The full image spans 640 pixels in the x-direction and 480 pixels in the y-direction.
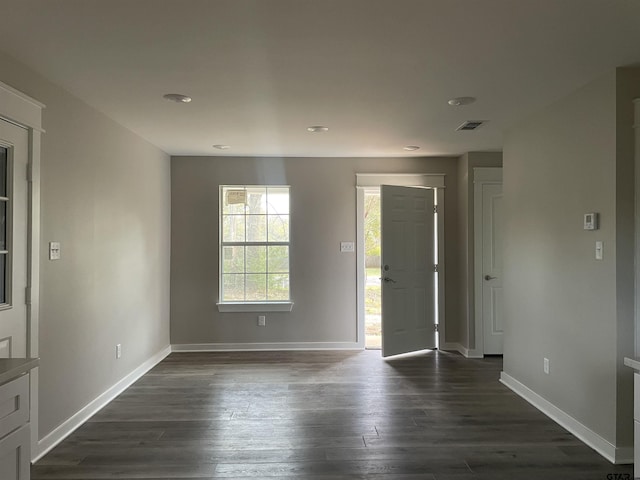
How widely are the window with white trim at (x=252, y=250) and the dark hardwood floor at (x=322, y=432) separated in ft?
3.80

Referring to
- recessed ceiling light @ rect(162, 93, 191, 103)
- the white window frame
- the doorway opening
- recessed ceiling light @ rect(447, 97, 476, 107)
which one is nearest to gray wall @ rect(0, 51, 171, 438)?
recessed ceiling light @ rect(162, 93, 191, 103)

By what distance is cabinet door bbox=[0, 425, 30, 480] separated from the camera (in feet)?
4.97

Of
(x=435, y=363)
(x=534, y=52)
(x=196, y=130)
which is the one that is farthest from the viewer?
(x=435, y=363)

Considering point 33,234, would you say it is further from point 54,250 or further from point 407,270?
point 407,270

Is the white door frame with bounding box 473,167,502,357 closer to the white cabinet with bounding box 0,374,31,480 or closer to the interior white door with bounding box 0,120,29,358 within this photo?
the interior white door with bounding box 0,120,29,358

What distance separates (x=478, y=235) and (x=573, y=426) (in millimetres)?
2392

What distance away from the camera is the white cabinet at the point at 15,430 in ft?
4.97

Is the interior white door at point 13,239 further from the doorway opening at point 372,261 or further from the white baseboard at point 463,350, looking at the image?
the doorway opening at point 372,261

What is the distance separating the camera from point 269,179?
5332 millimetres

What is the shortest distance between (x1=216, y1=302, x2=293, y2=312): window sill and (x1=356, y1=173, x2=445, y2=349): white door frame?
91 centimetres

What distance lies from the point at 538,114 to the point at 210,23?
8.82 ft

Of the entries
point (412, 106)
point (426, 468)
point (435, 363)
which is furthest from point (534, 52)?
point (435, 363)

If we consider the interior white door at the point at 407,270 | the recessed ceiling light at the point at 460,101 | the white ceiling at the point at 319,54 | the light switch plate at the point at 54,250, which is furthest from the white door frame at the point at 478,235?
the light switch plate at the point at 54,250

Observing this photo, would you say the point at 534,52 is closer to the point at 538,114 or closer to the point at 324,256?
the point at 538,114
